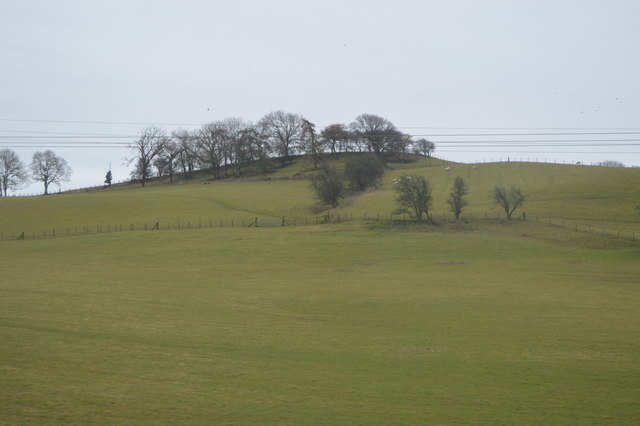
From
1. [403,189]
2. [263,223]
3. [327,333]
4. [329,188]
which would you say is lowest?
[327,333]

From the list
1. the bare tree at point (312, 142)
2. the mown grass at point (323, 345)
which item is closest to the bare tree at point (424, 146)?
the bare tree at point (312, 142)

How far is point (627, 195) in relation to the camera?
7469 cm

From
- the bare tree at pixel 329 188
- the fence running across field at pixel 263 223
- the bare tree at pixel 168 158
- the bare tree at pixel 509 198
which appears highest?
the bare tree at pixel 168 158

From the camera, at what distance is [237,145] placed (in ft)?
417

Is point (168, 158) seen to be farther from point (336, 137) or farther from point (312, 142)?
point (336, 137)

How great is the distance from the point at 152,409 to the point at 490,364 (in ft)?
32.3

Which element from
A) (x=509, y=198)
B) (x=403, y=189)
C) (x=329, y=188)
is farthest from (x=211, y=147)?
(x=509, y=198)

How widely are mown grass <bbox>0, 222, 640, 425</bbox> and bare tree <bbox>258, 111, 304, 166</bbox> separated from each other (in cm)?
10126

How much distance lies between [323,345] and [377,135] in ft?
349

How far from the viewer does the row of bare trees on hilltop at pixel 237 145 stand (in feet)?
413

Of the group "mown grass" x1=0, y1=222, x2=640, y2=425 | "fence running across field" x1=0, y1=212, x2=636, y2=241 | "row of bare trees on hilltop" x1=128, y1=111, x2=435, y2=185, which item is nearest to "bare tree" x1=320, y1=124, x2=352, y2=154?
"row of bare trees on hilltop" x1=128, y1=111, x2=435, y2=185

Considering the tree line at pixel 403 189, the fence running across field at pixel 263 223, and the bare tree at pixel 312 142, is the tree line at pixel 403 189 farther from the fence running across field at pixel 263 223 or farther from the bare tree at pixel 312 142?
the bare tree at pixel 312 142

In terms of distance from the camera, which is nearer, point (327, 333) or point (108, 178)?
point (327, 333)

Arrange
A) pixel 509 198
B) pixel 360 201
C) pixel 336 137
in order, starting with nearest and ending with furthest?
pixel 509 198
pixel 360 201
pixel 336 137
